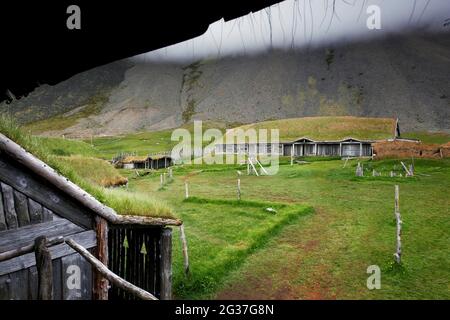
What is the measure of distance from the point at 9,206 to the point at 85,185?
1.61 m

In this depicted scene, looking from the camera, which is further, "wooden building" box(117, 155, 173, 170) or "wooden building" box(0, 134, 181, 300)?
"wooden building" box(117, 155, 173, 170)

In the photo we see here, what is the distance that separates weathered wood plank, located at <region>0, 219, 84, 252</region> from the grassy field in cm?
594

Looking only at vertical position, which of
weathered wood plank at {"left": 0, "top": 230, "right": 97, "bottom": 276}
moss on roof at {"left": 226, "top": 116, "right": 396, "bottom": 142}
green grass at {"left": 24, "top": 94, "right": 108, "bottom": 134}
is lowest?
weathered wood plank at {"left": 0, "top": 230, "right": 97, "bottom": 276}

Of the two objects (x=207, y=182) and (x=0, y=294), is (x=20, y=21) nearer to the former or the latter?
(x=0, y=294)

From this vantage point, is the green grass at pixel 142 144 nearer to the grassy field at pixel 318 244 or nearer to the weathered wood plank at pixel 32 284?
the grassy field at pixel 318 244

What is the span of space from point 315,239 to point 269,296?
20.1 ft

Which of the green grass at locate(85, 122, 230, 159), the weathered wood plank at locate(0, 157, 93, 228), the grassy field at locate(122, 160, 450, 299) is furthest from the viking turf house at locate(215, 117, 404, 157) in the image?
the weathered wood plank at locate(0, 157, 93, 228)

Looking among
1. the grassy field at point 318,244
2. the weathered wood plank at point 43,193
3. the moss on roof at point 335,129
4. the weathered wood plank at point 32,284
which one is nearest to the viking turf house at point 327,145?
the moss on roof at point 335,129

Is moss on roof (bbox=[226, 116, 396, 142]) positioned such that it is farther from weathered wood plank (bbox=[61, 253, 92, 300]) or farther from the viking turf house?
weathered wood plank (bbox=[61, 253, 92, 300])

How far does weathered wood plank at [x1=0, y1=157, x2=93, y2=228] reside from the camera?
5703 millimetres

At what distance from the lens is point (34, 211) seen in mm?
5965

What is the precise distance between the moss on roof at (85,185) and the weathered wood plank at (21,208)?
0.76 m

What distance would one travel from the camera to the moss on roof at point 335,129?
61.4 metres

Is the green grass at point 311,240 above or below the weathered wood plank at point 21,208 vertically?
below
